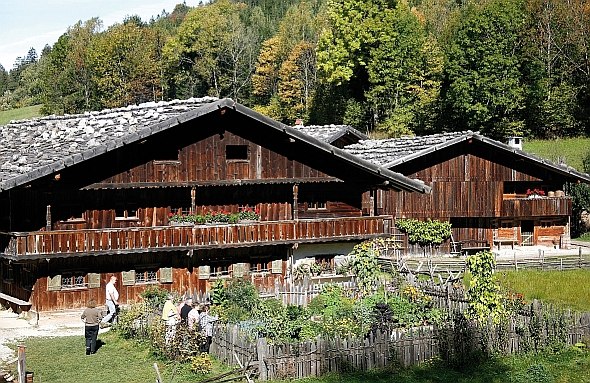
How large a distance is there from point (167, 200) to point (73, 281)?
445 cm

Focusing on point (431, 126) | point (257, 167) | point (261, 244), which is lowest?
point (261, 244)

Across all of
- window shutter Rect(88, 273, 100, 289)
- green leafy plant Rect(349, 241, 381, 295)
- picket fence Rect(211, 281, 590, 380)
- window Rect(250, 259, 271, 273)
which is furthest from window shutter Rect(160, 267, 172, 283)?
picket fence Rect(211, 281, 590, 380)

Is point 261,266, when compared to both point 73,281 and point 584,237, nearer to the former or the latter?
point 73,281

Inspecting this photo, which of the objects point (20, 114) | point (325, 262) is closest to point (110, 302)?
point (325, 262)

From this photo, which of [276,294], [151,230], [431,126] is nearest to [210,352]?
[276,294]

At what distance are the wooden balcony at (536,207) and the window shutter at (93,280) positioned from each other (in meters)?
23.4

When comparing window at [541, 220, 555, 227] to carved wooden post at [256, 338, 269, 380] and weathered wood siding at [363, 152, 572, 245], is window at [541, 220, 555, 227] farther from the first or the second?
carved wooden post at [256, 338, 269, 380]

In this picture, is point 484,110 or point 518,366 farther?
point 484,110

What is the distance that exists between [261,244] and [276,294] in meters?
3.89

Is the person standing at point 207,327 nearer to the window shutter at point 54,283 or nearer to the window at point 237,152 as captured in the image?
the window shutter at point 54,283

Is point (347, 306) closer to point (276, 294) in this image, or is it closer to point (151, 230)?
point (276, 294)

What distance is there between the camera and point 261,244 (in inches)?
1260

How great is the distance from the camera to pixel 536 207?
46531mm

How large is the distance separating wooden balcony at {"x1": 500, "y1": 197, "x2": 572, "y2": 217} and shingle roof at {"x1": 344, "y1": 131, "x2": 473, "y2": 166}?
16.0 feet
